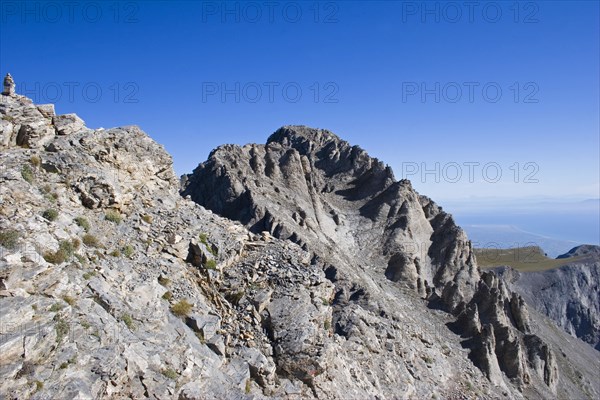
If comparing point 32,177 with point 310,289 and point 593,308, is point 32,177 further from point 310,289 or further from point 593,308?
point 593,308

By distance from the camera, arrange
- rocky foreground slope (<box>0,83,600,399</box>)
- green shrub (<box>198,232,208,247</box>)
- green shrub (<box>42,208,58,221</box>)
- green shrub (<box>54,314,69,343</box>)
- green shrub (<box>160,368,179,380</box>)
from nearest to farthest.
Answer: green shrub (<box>54,314,69,343</box>) → rocky foreground slope (<box>0,83,600,399</box>) → green shrub (<box>160,368,179,380</box>) → green shrub (<box>42,208,58,221</box>) → green shrub (<box>198,232,208,247</box>)

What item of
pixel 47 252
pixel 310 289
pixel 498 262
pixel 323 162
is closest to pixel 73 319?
pixel 47 252

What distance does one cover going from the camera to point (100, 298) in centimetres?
1582

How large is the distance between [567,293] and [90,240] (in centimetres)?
15040

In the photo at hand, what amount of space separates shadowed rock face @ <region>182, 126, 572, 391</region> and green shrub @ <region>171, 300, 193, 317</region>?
1344 inches

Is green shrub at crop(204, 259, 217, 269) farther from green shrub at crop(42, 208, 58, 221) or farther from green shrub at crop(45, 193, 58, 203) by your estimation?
green shrub at crop(45, 193, 58, 203)

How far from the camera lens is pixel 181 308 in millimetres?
18469

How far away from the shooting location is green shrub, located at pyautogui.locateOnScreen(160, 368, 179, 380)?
50.1ft

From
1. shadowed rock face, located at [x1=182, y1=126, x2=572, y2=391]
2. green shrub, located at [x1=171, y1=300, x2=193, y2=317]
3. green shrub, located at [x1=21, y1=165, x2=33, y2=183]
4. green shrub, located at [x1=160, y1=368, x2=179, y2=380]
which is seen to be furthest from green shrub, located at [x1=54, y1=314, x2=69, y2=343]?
shadowed rock face, located at [x1=182, y1=126, x2=572, y2=391]

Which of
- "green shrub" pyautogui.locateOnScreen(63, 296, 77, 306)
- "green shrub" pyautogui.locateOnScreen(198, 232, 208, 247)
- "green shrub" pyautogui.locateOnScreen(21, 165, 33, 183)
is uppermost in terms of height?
"green shrub" pyautogui.locateOnScreen(21, 165, 33, 183)

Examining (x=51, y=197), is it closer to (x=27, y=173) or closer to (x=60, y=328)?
(x=27, y=173)

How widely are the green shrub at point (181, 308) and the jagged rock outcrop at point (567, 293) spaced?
129344 mm

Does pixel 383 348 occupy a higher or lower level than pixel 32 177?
lower

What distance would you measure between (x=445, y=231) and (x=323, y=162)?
1205 inches
